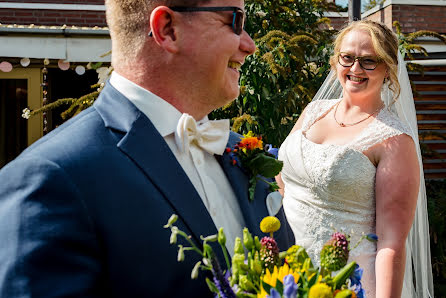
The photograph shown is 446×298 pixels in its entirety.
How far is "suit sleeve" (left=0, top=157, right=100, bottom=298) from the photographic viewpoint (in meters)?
1.18

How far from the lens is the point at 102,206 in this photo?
1.30 metres

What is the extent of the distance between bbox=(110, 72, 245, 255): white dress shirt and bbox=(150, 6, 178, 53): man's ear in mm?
140

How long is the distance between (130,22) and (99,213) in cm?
56

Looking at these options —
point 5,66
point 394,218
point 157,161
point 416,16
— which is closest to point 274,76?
point 394,218

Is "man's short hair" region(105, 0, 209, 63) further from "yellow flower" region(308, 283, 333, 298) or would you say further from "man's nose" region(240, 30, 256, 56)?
"yellow flower" region(308, 283, 333, 298)

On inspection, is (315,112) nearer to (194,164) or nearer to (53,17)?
(194,164)

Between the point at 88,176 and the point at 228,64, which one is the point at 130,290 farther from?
the point at 228,64

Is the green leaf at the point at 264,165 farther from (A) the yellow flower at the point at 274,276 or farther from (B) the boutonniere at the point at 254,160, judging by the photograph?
(A) the yellow flower at the point at 274,276

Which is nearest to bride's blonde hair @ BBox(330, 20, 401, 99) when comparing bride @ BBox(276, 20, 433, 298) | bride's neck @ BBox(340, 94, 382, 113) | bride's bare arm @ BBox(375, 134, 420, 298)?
bride @ BBox(276, 20, 433, 298)

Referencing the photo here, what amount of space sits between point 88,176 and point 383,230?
1.84m

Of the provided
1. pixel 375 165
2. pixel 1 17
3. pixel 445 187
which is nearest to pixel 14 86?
pixel 1 17

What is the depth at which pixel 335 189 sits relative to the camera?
2982 millimetres

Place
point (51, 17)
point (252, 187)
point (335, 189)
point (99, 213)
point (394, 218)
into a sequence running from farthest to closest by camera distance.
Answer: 1. point (51, 17)
2. point (335, 189)
3. point (394, 218)
4. point (252, 187)
5. point (99, 213)

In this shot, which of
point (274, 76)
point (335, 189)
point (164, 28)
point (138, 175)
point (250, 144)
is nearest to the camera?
point (138, 175)
